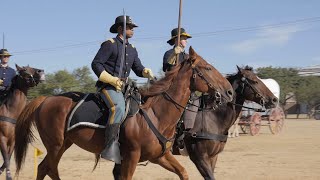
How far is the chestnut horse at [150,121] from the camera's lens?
6.79m

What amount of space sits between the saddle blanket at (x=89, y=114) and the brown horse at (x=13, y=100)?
3.43 metres

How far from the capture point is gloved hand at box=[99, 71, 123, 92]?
271 inches

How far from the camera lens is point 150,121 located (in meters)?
6.91

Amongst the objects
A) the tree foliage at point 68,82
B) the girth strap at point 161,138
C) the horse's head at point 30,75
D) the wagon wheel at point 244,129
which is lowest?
the tree foliage at point 68,82

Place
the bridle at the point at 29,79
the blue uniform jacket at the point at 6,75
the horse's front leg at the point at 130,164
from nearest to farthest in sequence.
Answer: the horse's front leg at the point at 130,164
the bridle at the point at 29,79
the blue uniform jacket at the point at 6,75

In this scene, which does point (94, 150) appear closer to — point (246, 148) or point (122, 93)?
point (122, 93)

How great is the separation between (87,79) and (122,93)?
6748 cm

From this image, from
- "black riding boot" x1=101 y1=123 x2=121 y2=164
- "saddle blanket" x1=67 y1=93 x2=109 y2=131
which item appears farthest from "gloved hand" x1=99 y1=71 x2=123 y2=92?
"black riding boot" x1=101 y1=123 x2=121 y2=164

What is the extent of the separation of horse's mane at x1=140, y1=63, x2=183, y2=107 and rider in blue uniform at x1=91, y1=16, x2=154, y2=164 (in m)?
0.35

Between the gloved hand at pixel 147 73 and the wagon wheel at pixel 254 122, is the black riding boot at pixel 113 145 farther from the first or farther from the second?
the wagon wheel at pixel 254 122

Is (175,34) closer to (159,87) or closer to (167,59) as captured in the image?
(167,59)

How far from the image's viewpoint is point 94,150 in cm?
732

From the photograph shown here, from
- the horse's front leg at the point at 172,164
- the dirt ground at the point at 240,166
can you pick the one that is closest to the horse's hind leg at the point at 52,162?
the horse's front leg at the point at 172,164

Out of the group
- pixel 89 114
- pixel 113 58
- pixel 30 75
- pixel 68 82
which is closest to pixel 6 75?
pixel 30 75
